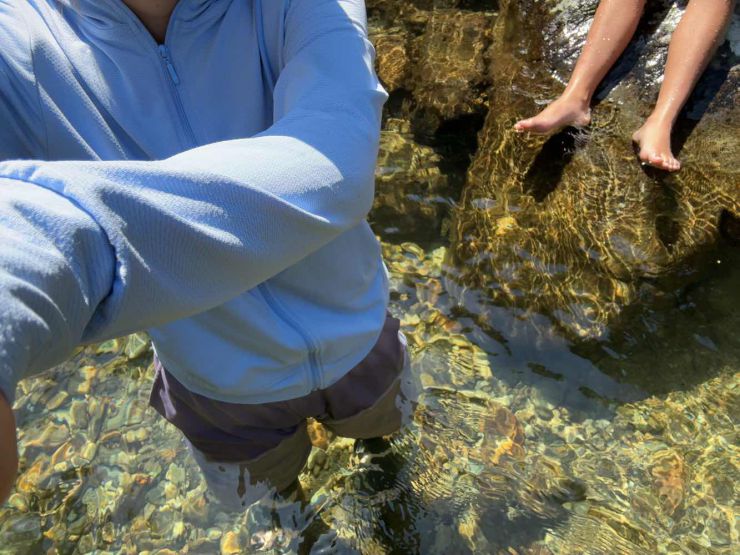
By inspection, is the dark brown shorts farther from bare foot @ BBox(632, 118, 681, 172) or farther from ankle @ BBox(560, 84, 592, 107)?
ankle @ BBox(560, 84, 592, 107)

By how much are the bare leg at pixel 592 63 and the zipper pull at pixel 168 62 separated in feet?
6.72

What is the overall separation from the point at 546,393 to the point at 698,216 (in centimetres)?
102

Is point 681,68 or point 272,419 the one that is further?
point 681,68

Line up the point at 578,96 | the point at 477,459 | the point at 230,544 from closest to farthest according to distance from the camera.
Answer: the point at 230,544 < the point at 477,459 < the point at 578,96

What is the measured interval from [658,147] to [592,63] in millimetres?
598

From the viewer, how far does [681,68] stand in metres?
2.91

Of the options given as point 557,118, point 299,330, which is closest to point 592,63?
point 557,118

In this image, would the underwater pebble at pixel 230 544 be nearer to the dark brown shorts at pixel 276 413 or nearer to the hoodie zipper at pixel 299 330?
the dark brown shorts at pixel 276 413

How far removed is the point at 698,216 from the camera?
2826mm

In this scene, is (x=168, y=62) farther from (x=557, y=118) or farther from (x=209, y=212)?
(x=557, y=118)

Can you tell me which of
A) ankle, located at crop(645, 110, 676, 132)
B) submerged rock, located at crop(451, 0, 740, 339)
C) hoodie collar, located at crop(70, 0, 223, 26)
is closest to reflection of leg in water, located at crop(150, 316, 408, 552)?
hoodie collar, located at crop(70, 0, 223, 26)

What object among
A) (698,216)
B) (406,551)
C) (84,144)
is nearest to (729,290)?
(698,216)

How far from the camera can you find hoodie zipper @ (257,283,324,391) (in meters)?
1.39

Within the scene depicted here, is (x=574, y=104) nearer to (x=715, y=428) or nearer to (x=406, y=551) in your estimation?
(x=715, y=428)
